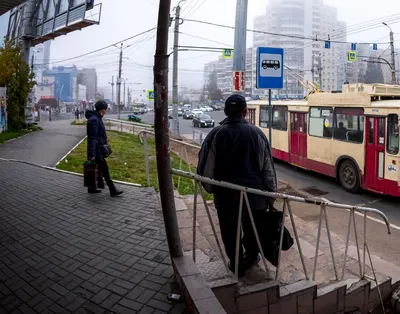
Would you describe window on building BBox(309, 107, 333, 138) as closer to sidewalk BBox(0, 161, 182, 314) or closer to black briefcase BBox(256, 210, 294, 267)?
sidewalk BBox(0, 161, 182, 314)

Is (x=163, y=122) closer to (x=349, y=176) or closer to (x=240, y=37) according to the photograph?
(x=240, y=37)

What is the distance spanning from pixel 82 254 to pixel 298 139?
9.64 m

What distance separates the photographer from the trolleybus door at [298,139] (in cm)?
1173

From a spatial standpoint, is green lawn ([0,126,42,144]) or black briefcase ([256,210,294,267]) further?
green lawn ([0,126,42,144])

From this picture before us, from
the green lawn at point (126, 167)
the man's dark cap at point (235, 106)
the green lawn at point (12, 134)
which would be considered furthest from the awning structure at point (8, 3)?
the man's dark cap at point (235, 106)

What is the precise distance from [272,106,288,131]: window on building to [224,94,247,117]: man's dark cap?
10.1 metres

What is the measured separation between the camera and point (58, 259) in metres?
3.76

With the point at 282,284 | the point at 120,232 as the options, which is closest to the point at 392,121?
the point at 282,284

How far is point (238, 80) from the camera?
8.20m

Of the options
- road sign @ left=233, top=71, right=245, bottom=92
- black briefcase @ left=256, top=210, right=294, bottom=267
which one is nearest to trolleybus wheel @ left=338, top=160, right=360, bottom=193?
road sign @ left=233, top=71, right=245, bottom=92

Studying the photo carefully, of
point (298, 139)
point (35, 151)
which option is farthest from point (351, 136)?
point (35, 151)

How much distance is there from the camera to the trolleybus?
830cm

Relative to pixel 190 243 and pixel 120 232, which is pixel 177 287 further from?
pixel 120 232

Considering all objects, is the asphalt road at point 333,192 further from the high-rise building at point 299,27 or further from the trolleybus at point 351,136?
the high-rise building at point 299,27
